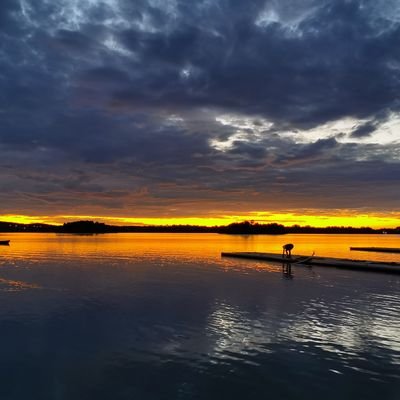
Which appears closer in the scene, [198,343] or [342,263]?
[198,343]

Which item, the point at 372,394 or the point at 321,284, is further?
the point at 321,284

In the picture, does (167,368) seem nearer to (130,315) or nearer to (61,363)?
(61,363)

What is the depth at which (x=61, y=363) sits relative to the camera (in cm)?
1742

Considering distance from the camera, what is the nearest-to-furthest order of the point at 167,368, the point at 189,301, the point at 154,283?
the point at 167,368 < the point at 189,301 < the point at 154,283

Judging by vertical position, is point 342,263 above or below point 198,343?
above

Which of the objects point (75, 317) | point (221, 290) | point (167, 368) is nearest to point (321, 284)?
point (221, 290)

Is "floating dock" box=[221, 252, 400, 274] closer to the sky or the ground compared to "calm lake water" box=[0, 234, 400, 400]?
closer to the sky

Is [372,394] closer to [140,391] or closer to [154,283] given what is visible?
[140,391]

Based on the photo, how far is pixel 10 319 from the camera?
82.7 feet

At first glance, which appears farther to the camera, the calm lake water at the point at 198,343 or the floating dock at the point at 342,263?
the floating dock at the point at 342,263

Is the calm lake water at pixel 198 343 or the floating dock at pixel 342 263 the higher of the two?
the floating dock at pixel 342 263

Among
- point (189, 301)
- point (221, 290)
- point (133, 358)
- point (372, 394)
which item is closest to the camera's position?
point (372, 394)

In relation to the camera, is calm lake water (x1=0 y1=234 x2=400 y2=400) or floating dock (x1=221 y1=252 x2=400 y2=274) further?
floating dock (x1=221 y1=252 x2=400 y2=274)

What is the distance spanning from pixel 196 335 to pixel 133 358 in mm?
A: 4662
